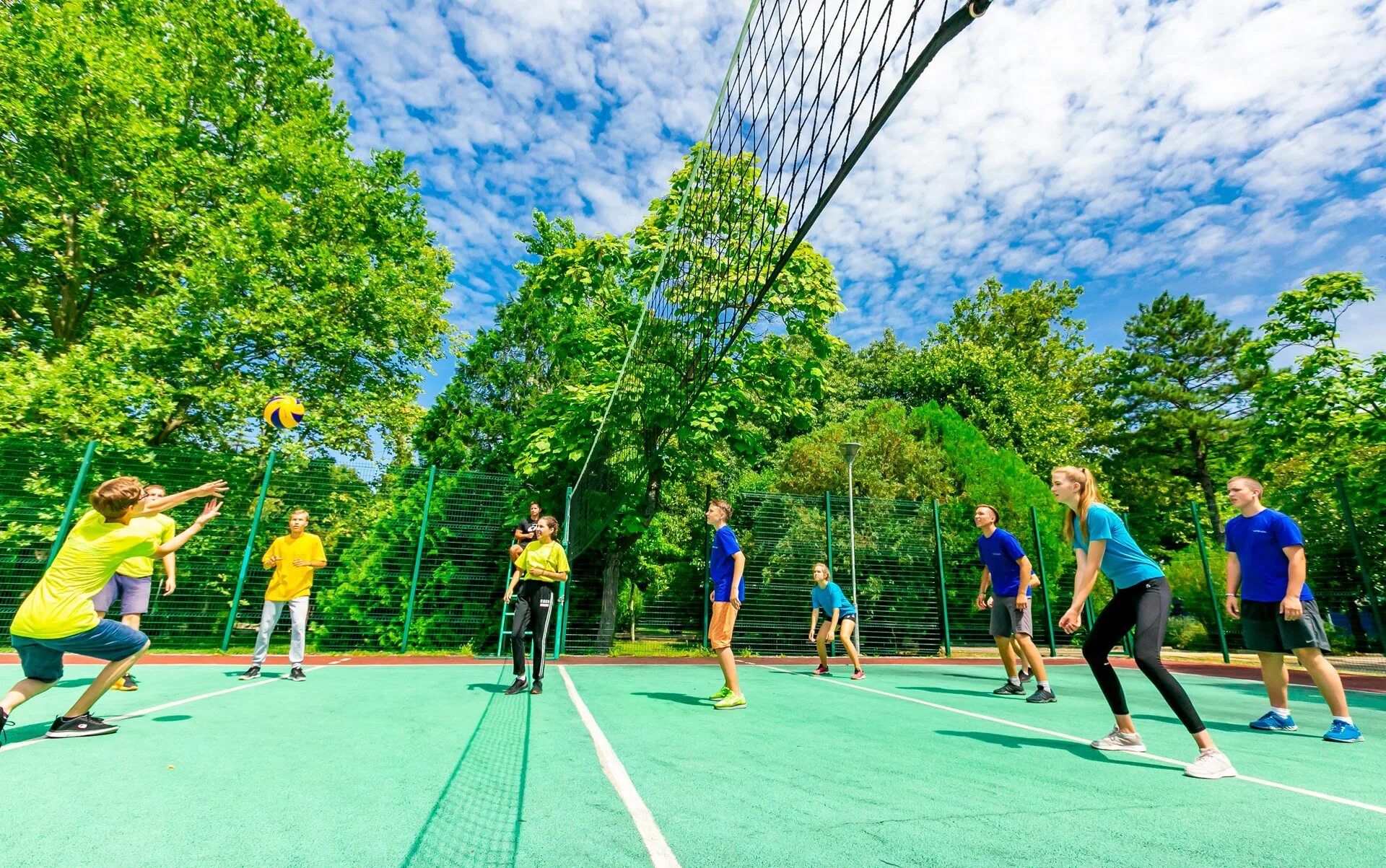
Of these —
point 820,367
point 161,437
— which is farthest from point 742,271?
point 161,437

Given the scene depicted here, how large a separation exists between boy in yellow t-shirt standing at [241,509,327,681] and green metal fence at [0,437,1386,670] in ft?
9.19

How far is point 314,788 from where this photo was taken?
2502 mm

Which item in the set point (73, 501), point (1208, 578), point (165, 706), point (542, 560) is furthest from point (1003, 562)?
point (73, 501)

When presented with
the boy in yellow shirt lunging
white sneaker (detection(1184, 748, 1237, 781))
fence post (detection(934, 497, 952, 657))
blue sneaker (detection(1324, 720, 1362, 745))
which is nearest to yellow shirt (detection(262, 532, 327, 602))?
the boy in yellow shirt lunging

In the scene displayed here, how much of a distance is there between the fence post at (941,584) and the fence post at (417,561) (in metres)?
9.42

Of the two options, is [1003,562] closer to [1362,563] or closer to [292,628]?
[292,628]

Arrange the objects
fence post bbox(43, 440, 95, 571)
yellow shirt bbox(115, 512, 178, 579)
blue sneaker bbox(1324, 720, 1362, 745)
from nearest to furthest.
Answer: blue sneaker bbox(1324, 720, 1362, 745), yellow shirt bbox(115, 512, 178, 579), fence post bbox(43, 440, 95, 571)

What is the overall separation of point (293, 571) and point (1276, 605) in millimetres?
8359

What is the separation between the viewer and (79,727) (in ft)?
11.0

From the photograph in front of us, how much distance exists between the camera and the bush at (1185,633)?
1850cm

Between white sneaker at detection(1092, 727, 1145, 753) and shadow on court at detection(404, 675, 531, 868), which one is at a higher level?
white sneaker at detection(1092, 727, 1145, 753)

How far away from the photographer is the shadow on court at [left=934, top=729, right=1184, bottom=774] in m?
3.21

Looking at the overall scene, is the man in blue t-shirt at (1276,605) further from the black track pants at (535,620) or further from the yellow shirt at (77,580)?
the yellow shirt at (77,580)

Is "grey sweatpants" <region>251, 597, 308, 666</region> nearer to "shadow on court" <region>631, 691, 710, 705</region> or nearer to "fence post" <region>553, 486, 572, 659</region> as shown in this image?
"shadow on court" <region>631, 691, 710, 705</region>
